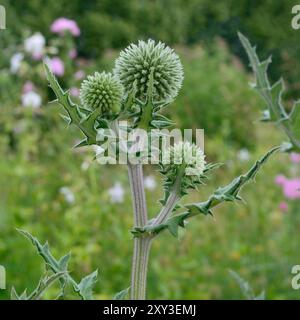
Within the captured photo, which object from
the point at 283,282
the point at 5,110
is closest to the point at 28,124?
the point at 5,110

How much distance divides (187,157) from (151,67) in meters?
0.17

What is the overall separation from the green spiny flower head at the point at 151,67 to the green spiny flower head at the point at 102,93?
0.02 m

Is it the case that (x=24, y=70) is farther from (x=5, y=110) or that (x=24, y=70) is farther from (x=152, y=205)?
(x=152, y=205)

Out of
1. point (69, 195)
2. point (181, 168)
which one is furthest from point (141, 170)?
point (69, 195)

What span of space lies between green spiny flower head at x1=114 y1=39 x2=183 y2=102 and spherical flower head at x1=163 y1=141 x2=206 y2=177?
8 centimetres

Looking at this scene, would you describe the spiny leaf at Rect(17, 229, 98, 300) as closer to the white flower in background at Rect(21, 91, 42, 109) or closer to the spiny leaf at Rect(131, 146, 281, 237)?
the spiny leaf at Rect(131, 146, 281, 237)

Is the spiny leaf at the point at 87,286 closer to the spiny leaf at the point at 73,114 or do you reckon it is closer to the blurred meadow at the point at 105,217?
the spiny leaf at the point at 73,114

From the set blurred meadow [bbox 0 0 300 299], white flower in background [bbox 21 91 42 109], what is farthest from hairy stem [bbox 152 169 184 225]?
white flower in background [bbox 21 91 42 109]

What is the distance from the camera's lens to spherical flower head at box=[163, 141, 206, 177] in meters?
1.01

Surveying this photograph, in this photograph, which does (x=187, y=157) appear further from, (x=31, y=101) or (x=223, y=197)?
(x=31, y=101)

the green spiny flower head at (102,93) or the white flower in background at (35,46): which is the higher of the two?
the white flower in background at (35,46)

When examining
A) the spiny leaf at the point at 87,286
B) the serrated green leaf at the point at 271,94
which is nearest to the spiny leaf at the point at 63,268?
the spiny leaf at the point at 87,286

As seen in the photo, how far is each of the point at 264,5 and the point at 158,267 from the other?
431 inches

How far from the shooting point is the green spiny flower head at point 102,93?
106 cm
